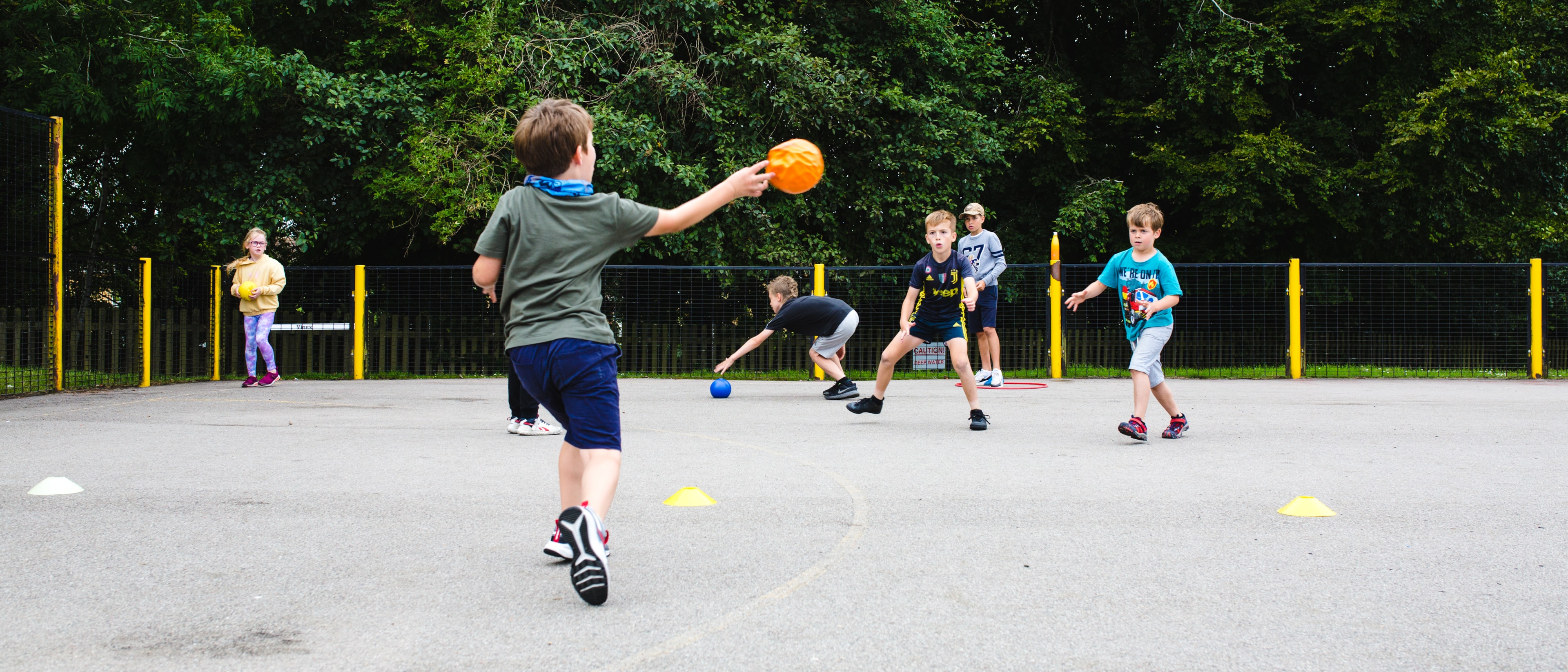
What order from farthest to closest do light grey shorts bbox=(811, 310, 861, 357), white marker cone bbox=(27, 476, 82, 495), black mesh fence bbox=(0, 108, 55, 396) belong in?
1. light grey shorts bbox=(811, 310, 861, 357)
2. black mesh fence bbox=(0, 108, 55, 396)
3. white marker cone bbox=(27, 476, 82, 495)

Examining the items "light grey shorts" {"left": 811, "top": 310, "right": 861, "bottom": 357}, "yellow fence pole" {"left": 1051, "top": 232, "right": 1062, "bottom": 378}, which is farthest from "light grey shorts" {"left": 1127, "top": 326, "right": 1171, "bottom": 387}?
"yellow fence pole" {"left": 1051, "top": 232, "right": 1062, "bottom": 378}

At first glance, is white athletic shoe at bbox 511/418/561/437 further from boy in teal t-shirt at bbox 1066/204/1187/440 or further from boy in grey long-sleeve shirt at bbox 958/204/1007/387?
boy in grey long-sleeve shirt at bbox 958/204/1007/387

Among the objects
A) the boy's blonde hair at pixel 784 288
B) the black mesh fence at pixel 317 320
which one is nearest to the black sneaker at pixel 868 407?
the boy's blonde hair at pixel 784 288

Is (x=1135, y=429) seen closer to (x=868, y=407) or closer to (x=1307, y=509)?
(x=868, y=407)

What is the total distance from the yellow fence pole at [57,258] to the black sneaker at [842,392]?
7.81m

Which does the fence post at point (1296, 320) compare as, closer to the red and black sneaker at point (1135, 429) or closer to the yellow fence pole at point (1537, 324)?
the yellow fence pole at point (1537, 324)

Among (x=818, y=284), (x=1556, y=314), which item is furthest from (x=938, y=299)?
(x=1556, y=314)

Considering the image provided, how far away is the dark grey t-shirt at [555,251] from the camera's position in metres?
3.40

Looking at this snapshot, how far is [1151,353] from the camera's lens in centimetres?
718

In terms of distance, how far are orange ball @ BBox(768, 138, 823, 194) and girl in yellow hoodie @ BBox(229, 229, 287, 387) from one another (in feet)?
34.4

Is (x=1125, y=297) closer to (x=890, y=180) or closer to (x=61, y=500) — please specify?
(x=61, y=500)

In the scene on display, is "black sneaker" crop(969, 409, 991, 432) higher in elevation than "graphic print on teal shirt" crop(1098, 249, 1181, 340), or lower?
lower

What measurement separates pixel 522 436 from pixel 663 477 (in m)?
2.24

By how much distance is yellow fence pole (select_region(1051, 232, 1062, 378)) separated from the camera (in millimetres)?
15508
